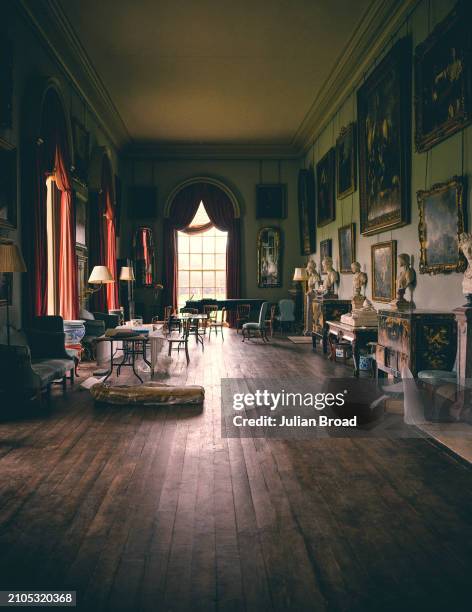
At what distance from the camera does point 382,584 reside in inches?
93.1

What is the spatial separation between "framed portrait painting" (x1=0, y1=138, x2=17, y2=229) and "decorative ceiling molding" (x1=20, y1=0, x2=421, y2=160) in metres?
2.08

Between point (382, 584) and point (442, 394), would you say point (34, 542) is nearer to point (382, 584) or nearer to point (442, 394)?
point (382, 584)

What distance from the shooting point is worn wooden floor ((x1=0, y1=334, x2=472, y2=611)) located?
2.34 meters

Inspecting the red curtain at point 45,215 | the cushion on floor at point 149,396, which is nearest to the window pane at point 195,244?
the red curtain at point 45,215

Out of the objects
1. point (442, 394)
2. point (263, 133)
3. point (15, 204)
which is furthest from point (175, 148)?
point (442, 394)

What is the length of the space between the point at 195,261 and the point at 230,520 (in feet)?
45.1

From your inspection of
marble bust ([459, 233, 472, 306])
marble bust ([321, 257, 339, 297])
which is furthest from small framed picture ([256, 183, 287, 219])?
marble bust ([459, 233, 472, 306])

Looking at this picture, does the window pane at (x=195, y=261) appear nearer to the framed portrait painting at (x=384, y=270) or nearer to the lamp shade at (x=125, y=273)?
the lamp shade at (x=125, y=273)

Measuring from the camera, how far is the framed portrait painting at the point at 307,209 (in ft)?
Result: 44.8

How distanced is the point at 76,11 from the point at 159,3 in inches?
48.7

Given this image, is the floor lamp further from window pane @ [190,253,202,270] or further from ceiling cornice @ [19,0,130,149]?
window pane @ [190,253,202,270]

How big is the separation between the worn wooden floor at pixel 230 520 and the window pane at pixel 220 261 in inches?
463

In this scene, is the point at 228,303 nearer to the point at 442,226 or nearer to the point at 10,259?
the point at 442,226

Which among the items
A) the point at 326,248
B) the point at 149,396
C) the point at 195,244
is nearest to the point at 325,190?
the point at 326,248
